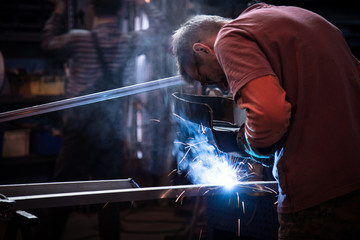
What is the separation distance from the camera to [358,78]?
1.03 meters

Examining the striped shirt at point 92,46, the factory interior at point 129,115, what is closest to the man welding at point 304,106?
the factory interior at point 129,115

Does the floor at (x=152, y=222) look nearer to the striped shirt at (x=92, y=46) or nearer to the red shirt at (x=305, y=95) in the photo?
the striped shirt at (x=92, y=46)

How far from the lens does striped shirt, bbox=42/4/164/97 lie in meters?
2.66

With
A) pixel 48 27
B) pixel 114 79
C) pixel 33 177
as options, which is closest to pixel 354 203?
pixel 114 79

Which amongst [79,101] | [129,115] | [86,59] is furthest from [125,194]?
[129,115]

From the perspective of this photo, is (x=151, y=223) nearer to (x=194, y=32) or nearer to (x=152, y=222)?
(x=152, y=222)

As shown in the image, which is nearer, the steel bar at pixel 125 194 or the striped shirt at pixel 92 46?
the steel bar at pixel 125 194

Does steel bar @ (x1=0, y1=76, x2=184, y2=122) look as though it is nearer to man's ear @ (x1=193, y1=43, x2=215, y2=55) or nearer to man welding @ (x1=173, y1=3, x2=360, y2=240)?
man's ear @ (x1=193, y1=43, x2=215, y2=55)

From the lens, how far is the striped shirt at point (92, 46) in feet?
8.73

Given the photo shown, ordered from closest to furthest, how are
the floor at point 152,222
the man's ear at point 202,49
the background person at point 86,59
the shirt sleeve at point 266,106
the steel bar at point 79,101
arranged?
the shirt sleeve at point 266,106 → the man's ear at point 202,49 → the steel bar at point 79,101 → the background person at point 86,59 → the floor at point 152,222

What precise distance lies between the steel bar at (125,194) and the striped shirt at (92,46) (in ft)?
4.16

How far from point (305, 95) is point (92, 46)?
1968 mm

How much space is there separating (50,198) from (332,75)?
0.91 metres

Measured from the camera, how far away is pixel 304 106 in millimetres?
977
